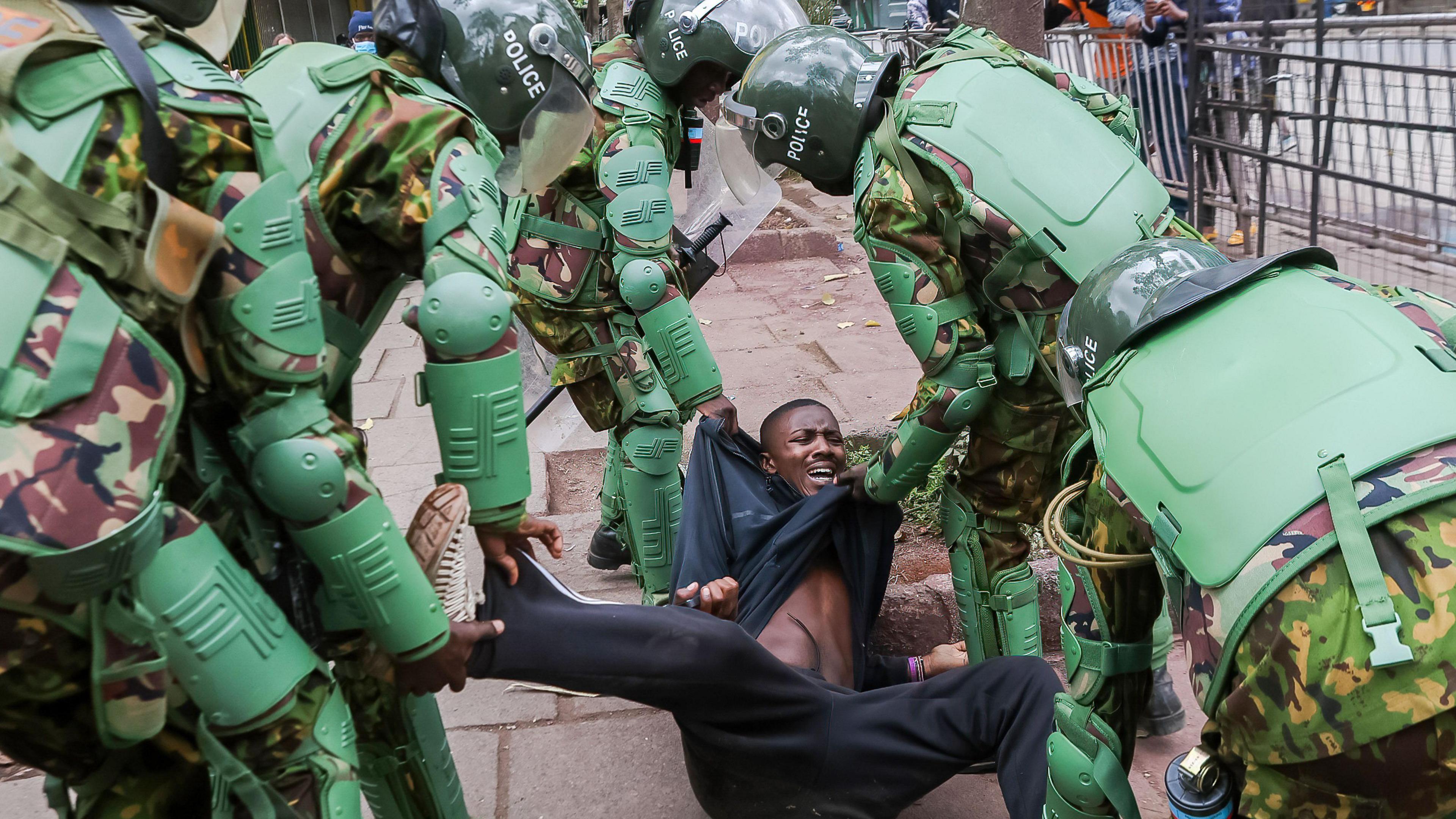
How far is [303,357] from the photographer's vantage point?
1.71m

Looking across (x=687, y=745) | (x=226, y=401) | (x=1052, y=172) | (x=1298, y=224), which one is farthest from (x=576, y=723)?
(x=1298, y=224)

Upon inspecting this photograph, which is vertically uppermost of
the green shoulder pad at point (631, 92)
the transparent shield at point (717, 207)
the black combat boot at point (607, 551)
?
the green shoulder pad at point (631, 92)

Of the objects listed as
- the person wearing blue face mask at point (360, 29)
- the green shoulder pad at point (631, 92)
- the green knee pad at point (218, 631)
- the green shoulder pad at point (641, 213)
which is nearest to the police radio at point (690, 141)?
the green shoulder pad at point (631, 92)

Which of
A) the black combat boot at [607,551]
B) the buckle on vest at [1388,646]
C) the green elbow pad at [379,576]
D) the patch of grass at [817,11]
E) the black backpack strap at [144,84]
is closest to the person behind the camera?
the buckle on vest at [1388,646]

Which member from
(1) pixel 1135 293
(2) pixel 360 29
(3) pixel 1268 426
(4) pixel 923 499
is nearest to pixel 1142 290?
(1) pixel 1135 293

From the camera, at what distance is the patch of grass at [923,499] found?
4.15 m

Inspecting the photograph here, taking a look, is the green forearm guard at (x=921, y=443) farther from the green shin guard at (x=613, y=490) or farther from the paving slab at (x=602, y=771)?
the green shin guard at (x=613, y=490)

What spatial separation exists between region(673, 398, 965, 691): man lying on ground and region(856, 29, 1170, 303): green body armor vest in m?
0.78

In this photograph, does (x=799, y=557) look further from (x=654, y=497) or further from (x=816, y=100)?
(x=816, y=100)

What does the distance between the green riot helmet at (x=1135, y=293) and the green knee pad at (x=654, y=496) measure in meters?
1.81

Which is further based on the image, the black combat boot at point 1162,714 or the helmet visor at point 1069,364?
the black combat boot at point 1162,714

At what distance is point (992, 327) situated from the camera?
2.95m

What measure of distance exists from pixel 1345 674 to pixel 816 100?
6.92ft

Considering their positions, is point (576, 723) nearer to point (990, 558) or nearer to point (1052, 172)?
point (990, 558)
